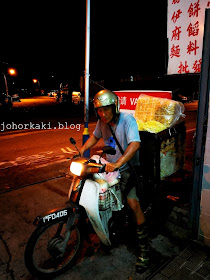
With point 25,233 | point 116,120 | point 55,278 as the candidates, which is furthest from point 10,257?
point 116,120

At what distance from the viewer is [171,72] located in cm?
369

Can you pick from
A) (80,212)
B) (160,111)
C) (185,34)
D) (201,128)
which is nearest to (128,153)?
(80,212)

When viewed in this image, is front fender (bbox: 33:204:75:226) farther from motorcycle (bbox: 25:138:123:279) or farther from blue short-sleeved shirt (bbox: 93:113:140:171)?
blue short-sleeved shirt (bbox: 93:113:140:171)

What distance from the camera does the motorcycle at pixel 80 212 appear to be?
2541mm

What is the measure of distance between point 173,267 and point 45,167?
481 cm

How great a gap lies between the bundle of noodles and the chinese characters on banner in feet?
1.80

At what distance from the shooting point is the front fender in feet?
8.09

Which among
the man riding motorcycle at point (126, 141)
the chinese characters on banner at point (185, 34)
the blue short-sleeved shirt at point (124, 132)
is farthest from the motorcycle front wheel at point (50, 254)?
the chinese characters on banner at point (185, 34)

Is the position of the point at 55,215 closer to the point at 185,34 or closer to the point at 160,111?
the point at 160,111

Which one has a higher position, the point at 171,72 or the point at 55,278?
the point at 171,72

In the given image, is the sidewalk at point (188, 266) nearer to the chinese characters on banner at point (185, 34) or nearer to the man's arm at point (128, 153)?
the man's arm at point (128, 153)

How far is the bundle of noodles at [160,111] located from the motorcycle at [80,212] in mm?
1395

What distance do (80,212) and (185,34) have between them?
303 cm

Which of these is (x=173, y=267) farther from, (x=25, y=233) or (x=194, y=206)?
(x=25, y=233)
